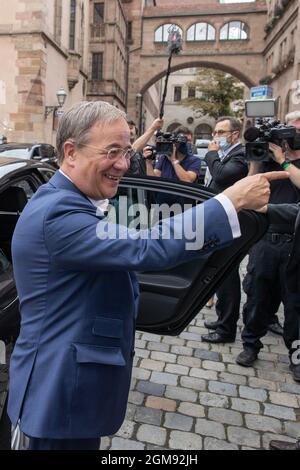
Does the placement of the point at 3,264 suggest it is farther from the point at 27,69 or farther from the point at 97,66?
the point at 97,66

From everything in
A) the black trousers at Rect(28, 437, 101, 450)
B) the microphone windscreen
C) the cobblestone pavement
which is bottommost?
the cobblestone pavement

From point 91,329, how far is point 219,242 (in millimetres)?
490

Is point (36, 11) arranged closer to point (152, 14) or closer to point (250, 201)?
point (250, 201)

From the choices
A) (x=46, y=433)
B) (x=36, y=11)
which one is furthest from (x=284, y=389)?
(x=36, y=11)

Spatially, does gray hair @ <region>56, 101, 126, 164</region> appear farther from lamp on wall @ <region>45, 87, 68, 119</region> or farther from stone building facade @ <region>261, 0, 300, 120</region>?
stone building facade @ <region>261, 0, 300, 120</region>

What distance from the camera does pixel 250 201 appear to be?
1.35 metres

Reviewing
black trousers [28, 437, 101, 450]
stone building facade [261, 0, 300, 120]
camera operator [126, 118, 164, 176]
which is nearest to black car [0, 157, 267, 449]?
black trousers [28, 437, 101, 450]

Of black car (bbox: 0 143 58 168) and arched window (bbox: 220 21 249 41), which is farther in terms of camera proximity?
arched window (bbox: 220 21 249 41)

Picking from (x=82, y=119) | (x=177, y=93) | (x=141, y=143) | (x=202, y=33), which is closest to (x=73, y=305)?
(x=82, y=119)

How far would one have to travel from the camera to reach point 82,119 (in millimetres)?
1402

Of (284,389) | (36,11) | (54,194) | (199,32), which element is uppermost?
(199,32)

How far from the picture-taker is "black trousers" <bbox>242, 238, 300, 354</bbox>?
3.63 m

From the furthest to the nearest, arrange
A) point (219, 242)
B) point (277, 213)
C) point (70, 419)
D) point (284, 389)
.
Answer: point (284, 389), point (277, 213), point (70, 419), point (219, 242)

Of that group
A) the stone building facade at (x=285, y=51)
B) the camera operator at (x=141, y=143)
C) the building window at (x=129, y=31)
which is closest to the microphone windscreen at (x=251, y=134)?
the camera operator at (x=141, y=143)
